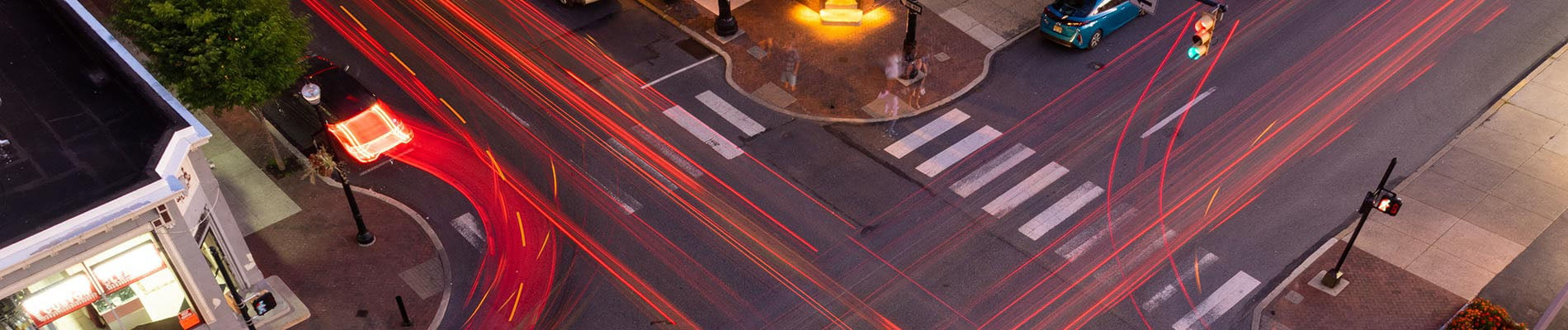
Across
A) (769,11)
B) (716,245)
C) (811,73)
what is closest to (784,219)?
(716,245)

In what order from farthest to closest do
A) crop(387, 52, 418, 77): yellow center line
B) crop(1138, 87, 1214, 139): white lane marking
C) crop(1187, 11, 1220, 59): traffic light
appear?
crop(387, 52, 418, 77): yellow center line < crop(1138, 87, 1214, 139): white lane marking < crop(1187, 11, 1220, 59): traffic light

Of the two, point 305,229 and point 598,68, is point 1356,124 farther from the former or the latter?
point 305,229

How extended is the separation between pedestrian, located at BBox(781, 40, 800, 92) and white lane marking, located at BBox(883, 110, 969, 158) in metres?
3.73

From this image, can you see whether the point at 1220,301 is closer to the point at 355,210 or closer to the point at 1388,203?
the point at 1388,203

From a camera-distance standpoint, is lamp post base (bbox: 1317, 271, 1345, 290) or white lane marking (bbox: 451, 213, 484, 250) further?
white lane marking (bbox: 451, 213, 484, 250)

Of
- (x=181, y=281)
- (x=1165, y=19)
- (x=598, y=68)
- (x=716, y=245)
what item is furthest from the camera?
(x=1165, y=19)

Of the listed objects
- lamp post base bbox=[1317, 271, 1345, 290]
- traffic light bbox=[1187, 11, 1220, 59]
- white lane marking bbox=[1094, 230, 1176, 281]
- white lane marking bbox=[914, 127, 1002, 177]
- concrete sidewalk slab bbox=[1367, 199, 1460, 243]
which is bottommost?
white lane marking bbox=[914, 127, 1002, 177]

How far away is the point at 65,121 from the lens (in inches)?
937

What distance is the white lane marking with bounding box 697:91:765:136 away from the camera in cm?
3284

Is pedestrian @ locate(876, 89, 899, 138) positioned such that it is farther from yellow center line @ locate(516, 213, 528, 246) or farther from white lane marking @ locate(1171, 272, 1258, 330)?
yellow center line @ locate(516, 213, 528, 246)

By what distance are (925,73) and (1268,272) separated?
10792 mm

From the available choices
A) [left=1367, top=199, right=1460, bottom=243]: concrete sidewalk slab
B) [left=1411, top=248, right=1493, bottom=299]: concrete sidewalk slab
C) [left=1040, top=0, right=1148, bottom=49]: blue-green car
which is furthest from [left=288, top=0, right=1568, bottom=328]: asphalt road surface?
[left=1411, top=248, right=1493, bottom=299]: concrete sidewalk slab

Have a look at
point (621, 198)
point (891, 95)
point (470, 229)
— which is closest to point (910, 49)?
point (891, 95)

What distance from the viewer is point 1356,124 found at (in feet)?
108
